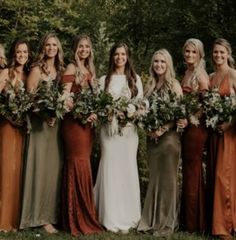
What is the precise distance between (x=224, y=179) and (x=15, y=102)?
324cm

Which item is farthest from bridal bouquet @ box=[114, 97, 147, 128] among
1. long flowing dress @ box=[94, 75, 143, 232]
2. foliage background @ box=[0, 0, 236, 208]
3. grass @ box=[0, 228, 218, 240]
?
foliage background @ box=[0, 0, 236, 208]

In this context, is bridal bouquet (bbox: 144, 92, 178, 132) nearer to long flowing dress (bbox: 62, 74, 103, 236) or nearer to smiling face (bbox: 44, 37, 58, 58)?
long flowing dress (bbox: 62, 74, 103, 236)

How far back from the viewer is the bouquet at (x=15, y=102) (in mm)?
8078

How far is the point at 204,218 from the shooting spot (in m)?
8.26

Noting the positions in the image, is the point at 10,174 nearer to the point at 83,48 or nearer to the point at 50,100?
the point at 50,100

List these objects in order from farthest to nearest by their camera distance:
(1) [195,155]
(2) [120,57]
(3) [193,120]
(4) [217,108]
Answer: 1. (2) [120,57]
2. (1) [195,155]
3. (3) [193,120]
4. (4) [217,108]

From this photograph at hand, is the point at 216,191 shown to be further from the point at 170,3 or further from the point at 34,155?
the point at 170,3

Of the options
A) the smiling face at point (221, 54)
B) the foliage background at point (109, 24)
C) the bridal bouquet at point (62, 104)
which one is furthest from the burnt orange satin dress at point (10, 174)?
the foliage background at point (109, 24)

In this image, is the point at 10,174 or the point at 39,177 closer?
the point at 39,177

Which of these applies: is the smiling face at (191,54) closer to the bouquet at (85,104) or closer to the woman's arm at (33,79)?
the bouquet at (85,104)

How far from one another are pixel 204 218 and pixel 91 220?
5.52 feet

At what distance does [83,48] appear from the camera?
8461mm

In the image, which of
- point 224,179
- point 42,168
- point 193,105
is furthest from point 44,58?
point 224,179

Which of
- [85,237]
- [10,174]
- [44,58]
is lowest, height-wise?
[85,237]
